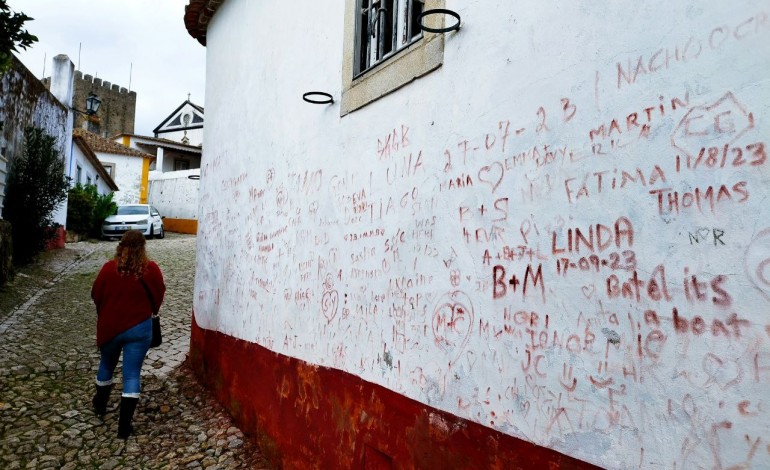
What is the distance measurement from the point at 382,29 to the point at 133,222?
58.1 feet

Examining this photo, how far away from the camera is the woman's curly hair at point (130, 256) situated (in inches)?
183

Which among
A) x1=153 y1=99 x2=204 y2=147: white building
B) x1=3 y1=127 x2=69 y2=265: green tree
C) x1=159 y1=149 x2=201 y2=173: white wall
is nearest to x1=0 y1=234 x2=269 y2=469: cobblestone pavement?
x1=3 y1=127 x2=69 y2=265: green tree

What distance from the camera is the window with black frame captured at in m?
3.25

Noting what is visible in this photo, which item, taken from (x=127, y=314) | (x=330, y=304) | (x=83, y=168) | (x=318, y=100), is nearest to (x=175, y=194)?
(x=83, y=168)

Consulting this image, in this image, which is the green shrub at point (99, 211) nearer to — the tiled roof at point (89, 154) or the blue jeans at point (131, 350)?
the tiled roof at point (89, 154)

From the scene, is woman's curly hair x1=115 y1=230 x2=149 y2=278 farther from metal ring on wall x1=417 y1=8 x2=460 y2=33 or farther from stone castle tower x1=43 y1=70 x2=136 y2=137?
stone castle tower x1=43 y1=70 x2=136 y2=137

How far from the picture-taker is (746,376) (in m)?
1.55

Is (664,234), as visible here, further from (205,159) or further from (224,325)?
(205,159)

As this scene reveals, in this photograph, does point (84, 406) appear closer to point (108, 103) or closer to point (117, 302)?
point (117, 302)

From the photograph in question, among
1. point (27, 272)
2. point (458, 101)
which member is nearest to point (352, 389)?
point (458, 101)

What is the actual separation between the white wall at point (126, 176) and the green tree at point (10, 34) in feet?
83.0

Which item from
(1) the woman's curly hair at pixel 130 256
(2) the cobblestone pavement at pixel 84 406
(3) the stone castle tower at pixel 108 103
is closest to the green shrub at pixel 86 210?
(2) the cobblestone pavement at pixel 84 406

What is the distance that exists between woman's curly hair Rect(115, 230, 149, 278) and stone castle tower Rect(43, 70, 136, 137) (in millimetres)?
47437

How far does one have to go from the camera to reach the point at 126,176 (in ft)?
94.8
